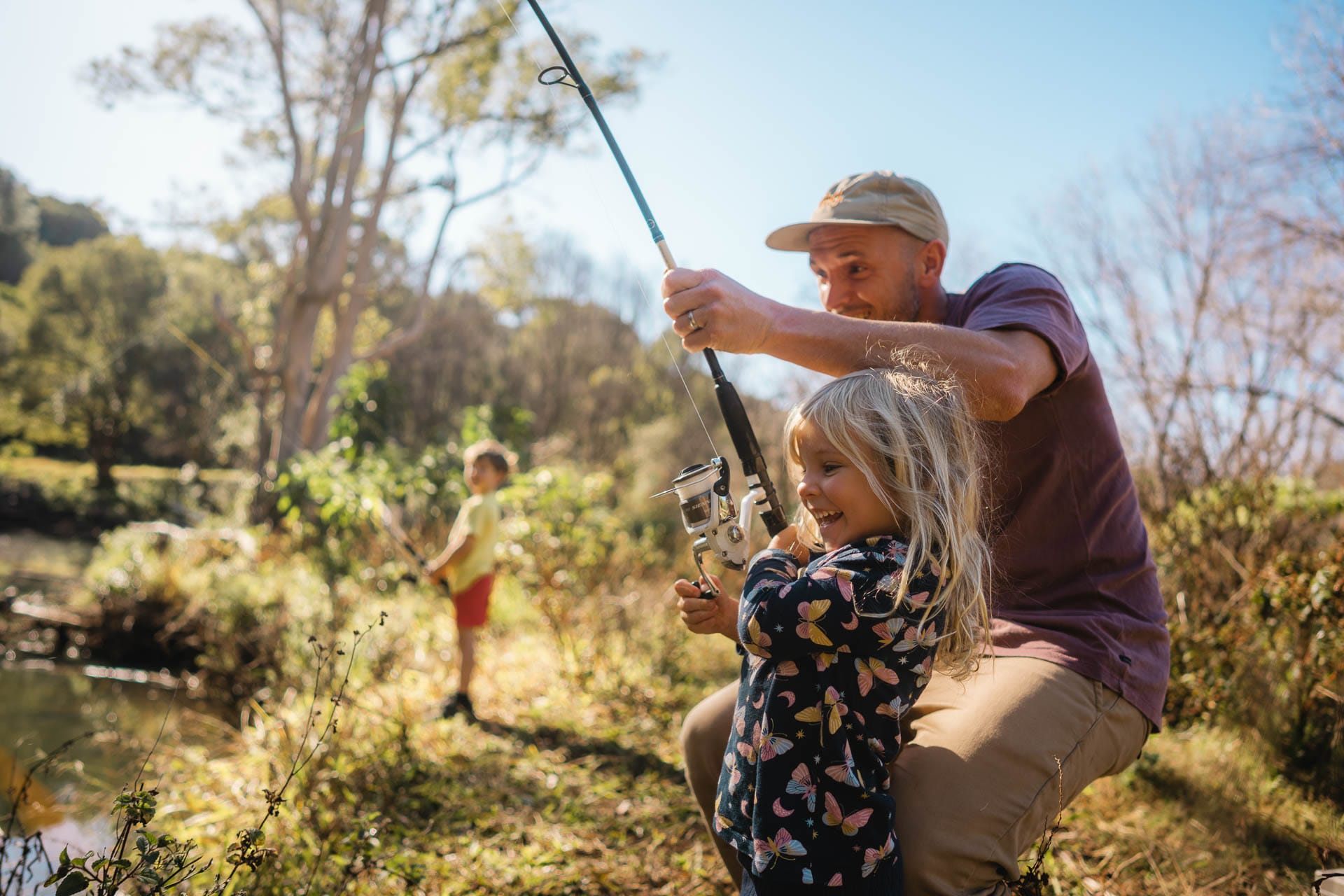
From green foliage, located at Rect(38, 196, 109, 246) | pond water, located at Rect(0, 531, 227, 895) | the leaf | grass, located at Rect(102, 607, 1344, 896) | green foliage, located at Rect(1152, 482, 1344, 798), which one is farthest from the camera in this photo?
green foliage, located at Rect(38, 196, 109, 246)

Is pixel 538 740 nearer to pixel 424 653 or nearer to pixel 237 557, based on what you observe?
pixel 424 653

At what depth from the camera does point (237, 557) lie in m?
8.03

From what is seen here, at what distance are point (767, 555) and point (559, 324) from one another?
2370cm

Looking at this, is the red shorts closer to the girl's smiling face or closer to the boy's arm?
the boy's arm

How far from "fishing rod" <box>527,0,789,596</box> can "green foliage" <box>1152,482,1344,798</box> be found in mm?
2393

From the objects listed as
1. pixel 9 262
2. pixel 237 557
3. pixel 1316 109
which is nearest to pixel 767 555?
pixel 237 557

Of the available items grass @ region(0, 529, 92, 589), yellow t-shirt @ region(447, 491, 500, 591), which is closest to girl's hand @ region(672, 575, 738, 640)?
yellow t-shirt @ region(447, 491, 500, 591)

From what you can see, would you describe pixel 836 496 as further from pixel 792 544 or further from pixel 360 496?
pixel 360 496

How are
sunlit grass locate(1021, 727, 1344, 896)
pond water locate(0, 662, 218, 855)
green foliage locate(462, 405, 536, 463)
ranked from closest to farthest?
sunlit grass locate(1021, 727, 1344, 896), pond water locate(0, 662, 218, 855), green foliage locate(462, 405, 536, 463)

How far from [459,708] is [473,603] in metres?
0.58

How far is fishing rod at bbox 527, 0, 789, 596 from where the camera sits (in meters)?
1.76

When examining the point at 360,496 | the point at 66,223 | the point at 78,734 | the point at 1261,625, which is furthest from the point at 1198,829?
the point at 66,223

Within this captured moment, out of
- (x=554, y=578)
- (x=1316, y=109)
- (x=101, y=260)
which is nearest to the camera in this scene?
(x=554, y=578)

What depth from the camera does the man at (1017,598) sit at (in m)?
1.60
